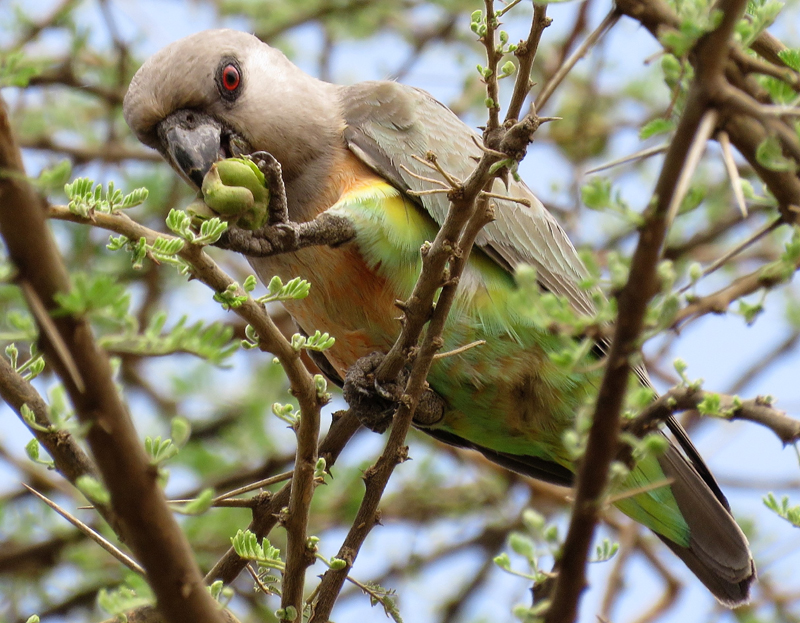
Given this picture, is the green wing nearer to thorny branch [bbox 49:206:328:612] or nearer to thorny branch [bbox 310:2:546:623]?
thorny branch [bbox 310:2:546:623]

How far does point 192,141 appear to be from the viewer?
4.13m

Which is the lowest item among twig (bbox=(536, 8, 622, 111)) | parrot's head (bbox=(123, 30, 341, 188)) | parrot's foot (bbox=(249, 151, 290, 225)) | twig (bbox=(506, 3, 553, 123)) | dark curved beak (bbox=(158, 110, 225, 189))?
twig (bbox=(536, 8, 622, 111))

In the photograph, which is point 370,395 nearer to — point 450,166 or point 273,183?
point 273,183

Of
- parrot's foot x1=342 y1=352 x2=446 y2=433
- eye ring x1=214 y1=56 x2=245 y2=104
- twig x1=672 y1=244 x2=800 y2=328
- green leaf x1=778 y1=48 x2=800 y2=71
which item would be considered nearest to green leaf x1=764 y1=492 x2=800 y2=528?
twig x1=672 y1=244 x2=800 y2=328

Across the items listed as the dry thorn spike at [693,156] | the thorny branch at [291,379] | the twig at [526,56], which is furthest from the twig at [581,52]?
the thorny branch at [291,379]

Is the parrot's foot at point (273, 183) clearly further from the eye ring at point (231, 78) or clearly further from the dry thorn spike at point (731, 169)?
the dry thorn spike at point (731, 169)

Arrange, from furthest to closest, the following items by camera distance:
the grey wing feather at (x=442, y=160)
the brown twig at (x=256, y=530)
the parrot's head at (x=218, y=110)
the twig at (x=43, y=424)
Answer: the parrot's head at (x=218, y=110), the grey wing feather at (x=442, y=160), the brown twig at (x=256, y=530), the twig at (x=43, y=424)

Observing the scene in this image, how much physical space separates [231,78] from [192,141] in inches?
17.8

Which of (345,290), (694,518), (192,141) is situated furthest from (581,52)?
(694,518)

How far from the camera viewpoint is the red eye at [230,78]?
434 centimetres

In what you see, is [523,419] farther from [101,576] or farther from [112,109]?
[112,109]

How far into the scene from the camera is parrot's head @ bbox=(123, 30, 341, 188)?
13.9 ft

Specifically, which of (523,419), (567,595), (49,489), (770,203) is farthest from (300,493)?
(49,489)

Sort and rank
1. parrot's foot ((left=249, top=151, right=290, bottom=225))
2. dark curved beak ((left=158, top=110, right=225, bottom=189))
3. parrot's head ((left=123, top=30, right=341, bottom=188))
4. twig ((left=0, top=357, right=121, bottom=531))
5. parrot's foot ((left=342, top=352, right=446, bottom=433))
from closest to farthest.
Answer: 1. twig ((left=0, top=357, right=121, bottom=531))
2. parrot's foot ((left=249, top=151, right=290, bottom=225))
3. parrot's foot ((left=342, top=352, right=446, bottom=433))
4. dark curved beak ((left=158, top=110, right=225, bottom=189))
5. parrot's head ((left=123, top=30, right=341, bottom=188))
